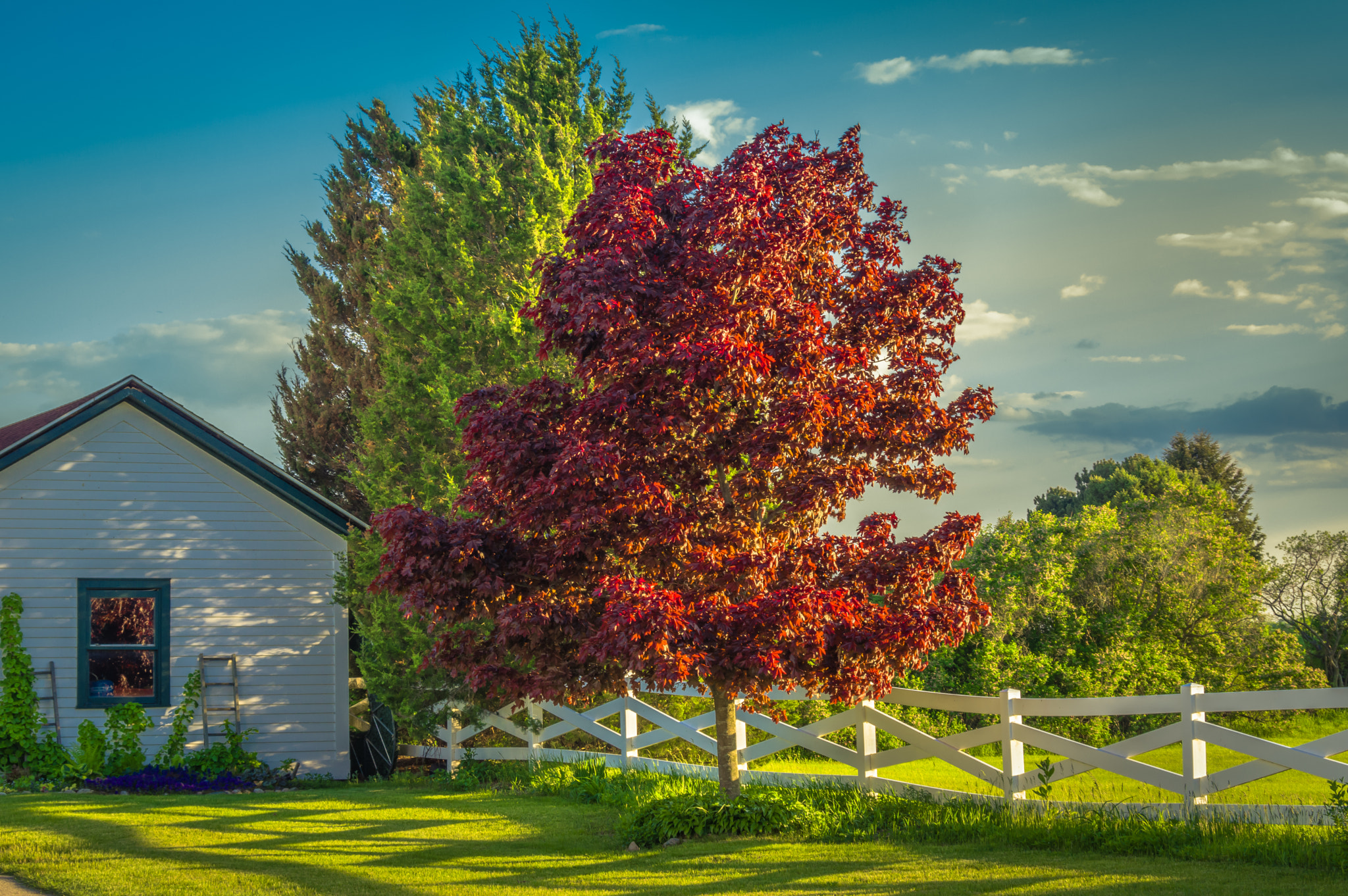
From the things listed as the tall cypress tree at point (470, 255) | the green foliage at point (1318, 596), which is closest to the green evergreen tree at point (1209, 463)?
the green foliage at point (1318, 596)

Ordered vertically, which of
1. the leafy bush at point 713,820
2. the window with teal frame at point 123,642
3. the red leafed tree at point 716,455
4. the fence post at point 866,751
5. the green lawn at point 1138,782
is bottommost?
the green lawn at point 1138,782

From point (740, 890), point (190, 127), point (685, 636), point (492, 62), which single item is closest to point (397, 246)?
point (492, 62)

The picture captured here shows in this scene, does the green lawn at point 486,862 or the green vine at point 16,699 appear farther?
the green vine at point 16,699

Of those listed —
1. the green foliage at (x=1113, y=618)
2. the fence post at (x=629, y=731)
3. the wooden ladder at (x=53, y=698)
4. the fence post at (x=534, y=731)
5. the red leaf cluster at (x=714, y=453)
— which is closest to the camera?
the red leaf cluster at (x=714, y=453)

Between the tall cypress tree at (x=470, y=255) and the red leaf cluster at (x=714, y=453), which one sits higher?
the tall cypress tree at (x=470, y=255)

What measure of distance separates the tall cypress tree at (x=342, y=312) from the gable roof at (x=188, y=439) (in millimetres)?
9067

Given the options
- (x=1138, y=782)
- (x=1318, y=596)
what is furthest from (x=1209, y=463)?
(x=1138, y=782)

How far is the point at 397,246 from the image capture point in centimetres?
1795

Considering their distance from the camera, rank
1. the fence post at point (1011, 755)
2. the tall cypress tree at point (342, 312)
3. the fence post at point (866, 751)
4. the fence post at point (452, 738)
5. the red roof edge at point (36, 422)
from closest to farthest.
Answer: the fence post at point (1011, 755) < the fence post at point (866, 751) < the fence post at point (452, 738) < the red roof edge at point (36, 422) < the tall cypress tree at point (342, 312)

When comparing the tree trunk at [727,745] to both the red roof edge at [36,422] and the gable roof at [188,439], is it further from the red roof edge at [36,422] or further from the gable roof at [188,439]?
the red roof edge at [36,422]

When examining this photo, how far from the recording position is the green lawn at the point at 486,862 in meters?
6.98

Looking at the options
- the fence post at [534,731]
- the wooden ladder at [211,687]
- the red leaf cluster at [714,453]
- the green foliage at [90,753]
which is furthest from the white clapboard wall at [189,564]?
the red leaf cluster at [714,453]

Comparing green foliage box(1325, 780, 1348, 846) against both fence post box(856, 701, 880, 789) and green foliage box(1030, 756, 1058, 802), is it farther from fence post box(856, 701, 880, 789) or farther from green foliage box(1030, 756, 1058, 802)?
fence post box(856, 701, 880, 789)

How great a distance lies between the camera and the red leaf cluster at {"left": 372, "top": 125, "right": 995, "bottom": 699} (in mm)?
8578
